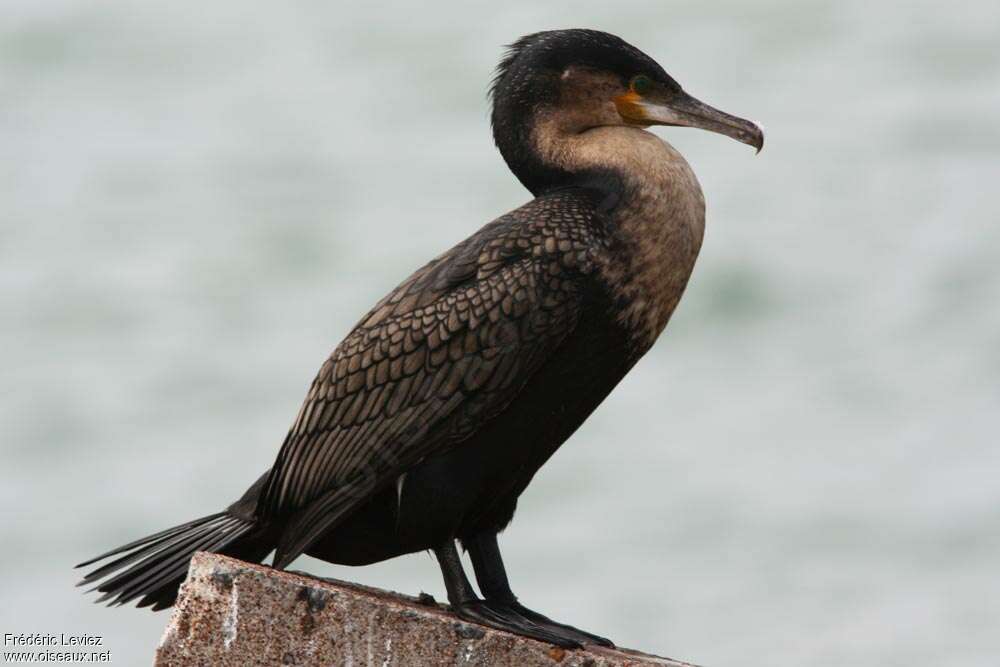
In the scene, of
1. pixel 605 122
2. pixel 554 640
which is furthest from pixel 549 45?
pixel 554 640

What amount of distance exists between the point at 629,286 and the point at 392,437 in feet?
3.68

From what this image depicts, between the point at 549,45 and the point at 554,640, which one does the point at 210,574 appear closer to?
the point at 554,640

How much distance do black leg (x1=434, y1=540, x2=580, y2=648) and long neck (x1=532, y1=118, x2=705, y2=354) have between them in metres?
1.15

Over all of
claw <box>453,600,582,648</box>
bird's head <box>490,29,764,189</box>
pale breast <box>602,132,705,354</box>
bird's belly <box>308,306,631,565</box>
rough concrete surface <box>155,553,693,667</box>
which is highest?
bird's head <box>490,29,764,189</box>

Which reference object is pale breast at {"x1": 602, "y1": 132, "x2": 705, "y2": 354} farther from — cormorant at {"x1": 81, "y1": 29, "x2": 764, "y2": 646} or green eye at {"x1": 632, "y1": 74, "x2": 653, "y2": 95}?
green eye at {"x1": 632, "y1": 74, "x2": 653, "y2": 95}

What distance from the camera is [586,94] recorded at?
6930 millimetres

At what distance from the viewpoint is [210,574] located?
17.8 feet

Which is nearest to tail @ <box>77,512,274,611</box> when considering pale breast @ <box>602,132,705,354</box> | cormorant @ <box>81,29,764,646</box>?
cormorant @ <box>81,29,764,646</box>

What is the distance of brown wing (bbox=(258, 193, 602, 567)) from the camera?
6.27 metres

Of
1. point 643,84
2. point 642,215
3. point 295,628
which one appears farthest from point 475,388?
point 643,84

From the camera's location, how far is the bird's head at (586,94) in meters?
6.92

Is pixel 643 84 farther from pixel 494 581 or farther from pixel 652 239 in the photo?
pixel 494 581

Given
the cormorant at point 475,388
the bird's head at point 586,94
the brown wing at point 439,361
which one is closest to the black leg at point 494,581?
the cormorant at point 475,388

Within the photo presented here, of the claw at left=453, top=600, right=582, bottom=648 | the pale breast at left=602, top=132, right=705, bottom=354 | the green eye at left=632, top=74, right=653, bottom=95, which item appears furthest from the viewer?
the green eye at left=632, top=74, right=653, bottom=95
